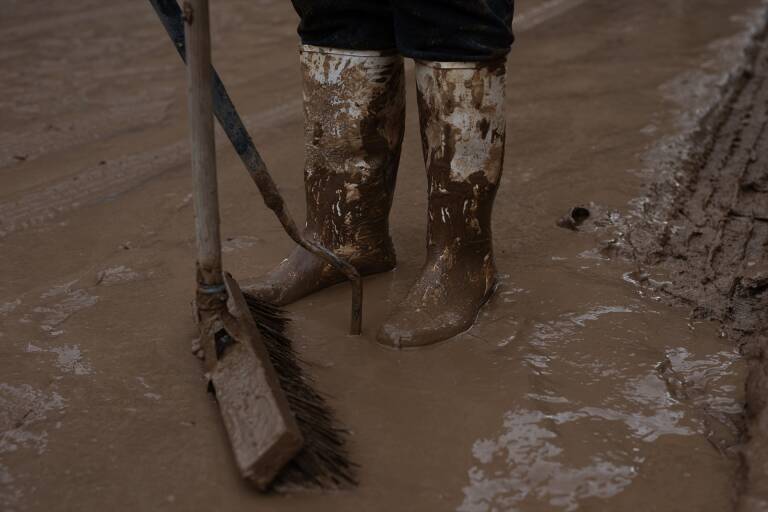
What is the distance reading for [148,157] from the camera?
296 cm

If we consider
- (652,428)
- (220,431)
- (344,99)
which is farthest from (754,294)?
(220,431)

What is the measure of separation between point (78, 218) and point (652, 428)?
184 centimetres

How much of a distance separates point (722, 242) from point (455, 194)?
907 mm

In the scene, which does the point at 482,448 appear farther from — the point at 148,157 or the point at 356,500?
the point at 148,157

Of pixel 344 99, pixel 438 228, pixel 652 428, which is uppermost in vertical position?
pixel 344 99

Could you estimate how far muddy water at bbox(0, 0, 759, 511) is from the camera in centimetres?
138

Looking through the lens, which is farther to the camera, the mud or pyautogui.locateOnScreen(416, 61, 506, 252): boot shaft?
pyautogui.locateOnScreen(416, 61, 506, 252): boot shaft

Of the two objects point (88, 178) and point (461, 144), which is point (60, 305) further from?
point (461, 144)

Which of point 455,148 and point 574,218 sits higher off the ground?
point 455,148

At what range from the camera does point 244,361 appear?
1477 mm

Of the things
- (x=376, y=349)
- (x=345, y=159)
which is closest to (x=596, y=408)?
(x=376, y=349)

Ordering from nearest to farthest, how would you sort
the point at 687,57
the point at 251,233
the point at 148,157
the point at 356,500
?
the point at 356,500, the point at 251,233, the point at 148,157, the point at 687,57

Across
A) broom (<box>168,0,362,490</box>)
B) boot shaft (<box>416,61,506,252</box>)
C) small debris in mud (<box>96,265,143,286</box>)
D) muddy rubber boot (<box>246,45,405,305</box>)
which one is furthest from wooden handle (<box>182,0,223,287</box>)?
small debris in mud (<box>96,265,143,286</box>)

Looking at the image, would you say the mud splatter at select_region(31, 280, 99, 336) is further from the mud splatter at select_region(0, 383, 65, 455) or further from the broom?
the broom
